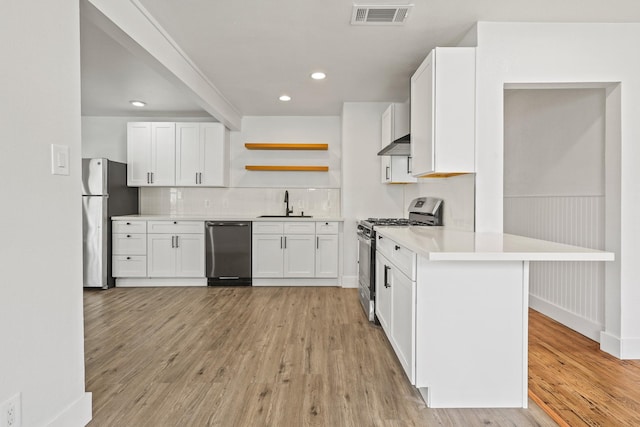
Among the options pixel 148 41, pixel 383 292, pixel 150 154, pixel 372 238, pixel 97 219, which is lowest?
pixel 383 292

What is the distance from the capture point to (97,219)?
15.9ft

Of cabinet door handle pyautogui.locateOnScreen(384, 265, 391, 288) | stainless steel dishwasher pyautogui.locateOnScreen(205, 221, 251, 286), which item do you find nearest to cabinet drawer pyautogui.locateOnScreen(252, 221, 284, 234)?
stainless steel dishwasher pyautogui.locateOnScreen(205, 221, 251, 286)

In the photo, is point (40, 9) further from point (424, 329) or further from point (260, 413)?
point (424, 329)

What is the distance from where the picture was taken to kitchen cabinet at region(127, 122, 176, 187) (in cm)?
530

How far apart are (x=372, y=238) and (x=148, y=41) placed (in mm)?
2346

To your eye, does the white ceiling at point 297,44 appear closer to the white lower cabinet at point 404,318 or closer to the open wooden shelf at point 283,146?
the open wooden shelf at point 283,146

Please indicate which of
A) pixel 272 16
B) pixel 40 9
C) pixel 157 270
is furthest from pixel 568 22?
pixel 157 270

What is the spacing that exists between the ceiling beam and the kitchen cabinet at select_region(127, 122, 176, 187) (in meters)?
1.39

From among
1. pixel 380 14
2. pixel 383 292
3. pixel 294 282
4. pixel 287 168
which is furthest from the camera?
pixel 287 168

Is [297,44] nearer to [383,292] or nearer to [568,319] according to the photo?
[383,292]

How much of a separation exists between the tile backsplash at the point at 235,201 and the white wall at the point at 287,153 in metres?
0.12

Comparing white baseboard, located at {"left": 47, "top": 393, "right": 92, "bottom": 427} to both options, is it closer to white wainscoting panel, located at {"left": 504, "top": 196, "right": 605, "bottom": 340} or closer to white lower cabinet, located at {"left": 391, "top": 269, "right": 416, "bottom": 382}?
white lower cabinet, located at {"left": 391, "top": 269, "right": 416, "bottom": 382}

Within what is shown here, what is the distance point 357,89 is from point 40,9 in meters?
3.24

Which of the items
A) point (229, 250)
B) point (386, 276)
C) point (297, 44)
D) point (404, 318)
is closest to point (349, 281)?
point (229, 250)
